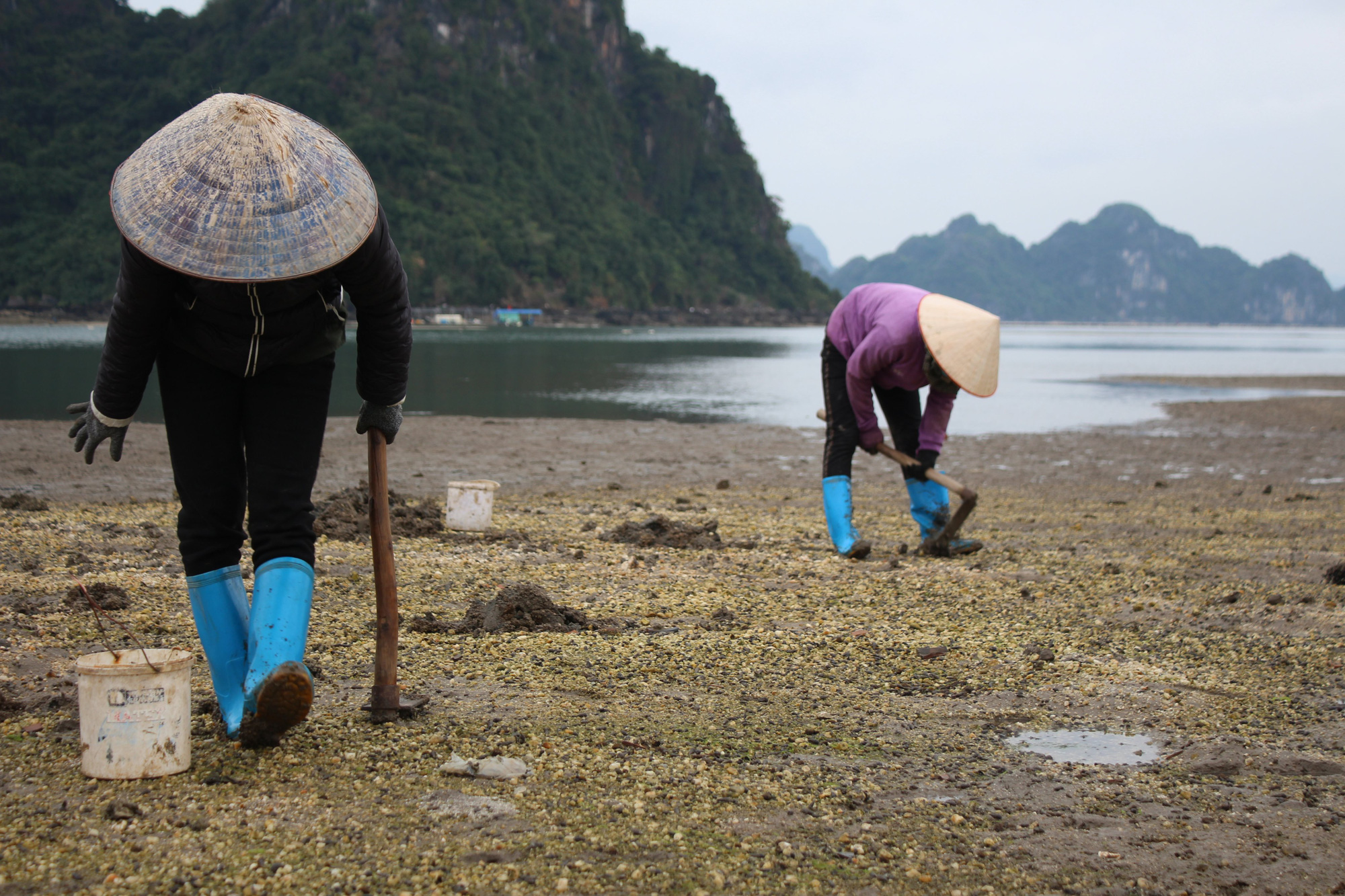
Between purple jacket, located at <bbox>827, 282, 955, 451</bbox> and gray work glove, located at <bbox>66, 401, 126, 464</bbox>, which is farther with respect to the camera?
purple jacket, located at <bbox>827, 282, 955, 451</bbox>

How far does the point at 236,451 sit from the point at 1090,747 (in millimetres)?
2972

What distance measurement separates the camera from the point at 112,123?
106 m

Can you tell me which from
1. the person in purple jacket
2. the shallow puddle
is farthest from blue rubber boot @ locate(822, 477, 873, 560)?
the shallow puddle

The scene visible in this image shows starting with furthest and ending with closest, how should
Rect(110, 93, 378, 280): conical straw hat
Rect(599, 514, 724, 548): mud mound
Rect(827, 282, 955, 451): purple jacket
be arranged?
1. Rect(599, 514, 724, 548): mud mound
2. Rect(827, 282, 955, 451): purple jacket
3. Rect(110, 93, 378, 280): conical straw hat

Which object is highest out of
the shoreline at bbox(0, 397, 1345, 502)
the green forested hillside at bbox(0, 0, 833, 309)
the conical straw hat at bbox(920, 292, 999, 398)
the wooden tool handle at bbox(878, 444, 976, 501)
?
the green forested hillside at bbox(0, 0, 833, 309)

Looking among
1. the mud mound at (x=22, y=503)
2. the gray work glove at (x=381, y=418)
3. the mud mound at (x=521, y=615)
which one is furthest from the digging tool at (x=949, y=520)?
the mud mound at (x=22, y=503)

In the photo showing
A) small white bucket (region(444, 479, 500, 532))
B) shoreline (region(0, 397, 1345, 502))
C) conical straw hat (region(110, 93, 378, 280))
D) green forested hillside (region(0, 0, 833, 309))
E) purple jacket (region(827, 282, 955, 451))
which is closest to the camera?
conical straw hat (region(110, 93, 378, 280))

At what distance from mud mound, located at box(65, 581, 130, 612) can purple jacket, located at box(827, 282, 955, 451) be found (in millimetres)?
4310

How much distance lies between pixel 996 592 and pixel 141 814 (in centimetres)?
460

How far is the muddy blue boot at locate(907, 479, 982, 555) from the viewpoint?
7.12m

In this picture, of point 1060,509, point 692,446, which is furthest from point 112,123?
point 1060,509

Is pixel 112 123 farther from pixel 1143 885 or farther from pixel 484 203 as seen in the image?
pixel 1143 885

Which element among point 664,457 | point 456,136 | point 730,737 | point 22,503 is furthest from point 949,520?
point 456,136

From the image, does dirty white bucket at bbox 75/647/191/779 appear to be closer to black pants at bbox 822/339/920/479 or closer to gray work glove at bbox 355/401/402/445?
gray work glove at bbox 355/401/402/445
